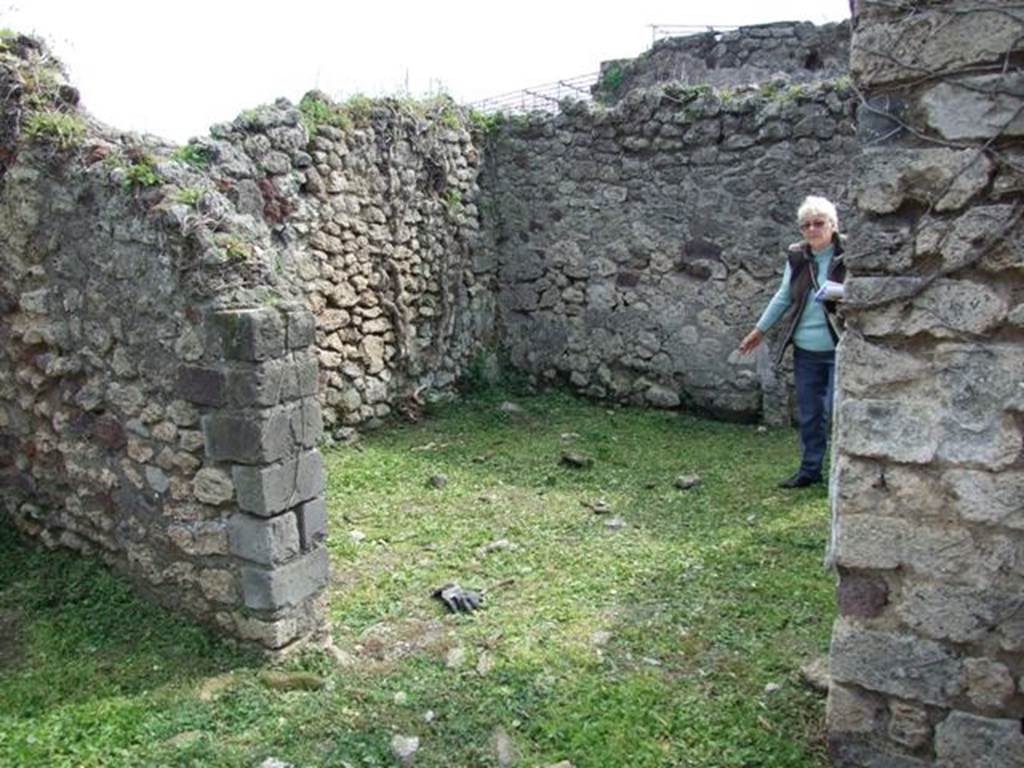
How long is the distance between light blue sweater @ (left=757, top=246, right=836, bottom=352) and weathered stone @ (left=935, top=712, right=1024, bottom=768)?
10.8ft

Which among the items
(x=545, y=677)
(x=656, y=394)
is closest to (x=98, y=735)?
(x=545, y=677)

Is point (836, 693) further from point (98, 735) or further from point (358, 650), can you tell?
point (98, 735)

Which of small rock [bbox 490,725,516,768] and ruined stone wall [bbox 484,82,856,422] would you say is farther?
ruined stone wall [bbox 484,82,856,422]

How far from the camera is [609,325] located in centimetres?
873

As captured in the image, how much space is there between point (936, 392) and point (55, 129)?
420 centimetres

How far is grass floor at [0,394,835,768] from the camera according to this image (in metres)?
3.36

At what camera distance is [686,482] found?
6.25m

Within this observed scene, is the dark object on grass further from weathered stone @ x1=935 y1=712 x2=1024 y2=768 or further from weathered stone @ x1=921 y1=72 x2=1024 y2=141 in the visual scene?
→ weathered stone @ x1=921 y1=72 x2=1024 y2=141

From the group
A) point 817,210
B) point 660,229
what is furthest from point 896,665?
point 660,229

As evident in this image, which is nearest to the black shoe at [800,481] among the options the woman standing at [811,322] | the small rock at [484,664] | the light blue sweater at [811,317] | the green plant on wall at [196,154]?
the woman standing at [811,322]

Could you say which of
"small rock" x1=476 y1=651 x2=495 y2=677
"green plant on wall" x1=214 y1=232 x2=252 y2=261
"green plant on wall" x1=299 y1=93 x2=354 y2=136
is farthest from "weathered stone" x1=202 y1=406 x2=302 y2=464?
"green plant on wall" x1=299 y1=93 x2=354 y2=136

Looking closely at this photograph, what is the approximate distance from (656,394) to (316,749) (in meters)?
5.71

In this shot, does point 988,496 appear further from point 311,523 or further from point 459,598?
point 311,523

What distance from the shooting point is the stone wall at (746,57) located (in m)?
10.5
